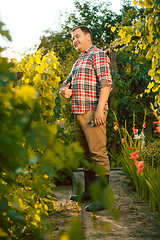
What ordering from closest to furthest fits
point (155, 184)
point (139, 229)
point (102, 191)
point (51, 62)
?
point (102, 191), point (139, 229), point (155, 184), point (51, 62)

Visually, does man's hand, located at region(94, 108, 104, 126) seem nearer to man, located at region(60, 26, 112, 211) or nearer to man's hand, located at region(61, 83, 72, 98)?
man, located at region(60, 26, 112, 211)

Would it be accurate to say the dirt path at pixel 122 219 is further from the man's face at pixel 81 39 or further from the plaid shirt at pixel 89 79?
the man's face at pixel 81 39

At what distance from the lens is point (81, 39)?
293cm

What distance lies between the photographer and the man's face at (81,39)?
2916 millimetres

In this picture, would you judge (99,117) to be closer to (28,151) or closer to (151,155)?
(151,155)

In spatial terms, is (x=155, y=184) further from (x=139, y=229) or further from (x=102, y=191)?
(x=102, y=191)

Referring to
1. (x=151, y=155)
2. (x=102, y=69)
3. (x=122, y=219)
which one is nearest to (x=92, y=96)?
(x=102, y=69)

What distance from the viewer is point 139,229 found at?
6.74 ft

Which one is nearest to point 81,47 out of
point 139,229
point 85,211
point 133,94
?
point 85,211

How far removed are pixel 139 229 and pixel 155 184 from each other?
43 centimetres

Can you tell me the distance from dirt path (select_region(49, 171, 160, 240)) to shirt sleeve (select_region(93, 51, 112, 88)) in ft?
3.67

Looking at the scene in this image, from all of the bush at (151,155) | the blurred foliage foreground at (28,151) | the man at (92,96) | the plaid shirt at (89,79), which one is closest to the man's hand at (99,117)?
the man at (92,96)

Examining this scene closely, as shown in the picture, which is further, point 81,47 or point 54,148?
point 81,47

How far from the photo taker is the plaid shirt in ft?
8.96
